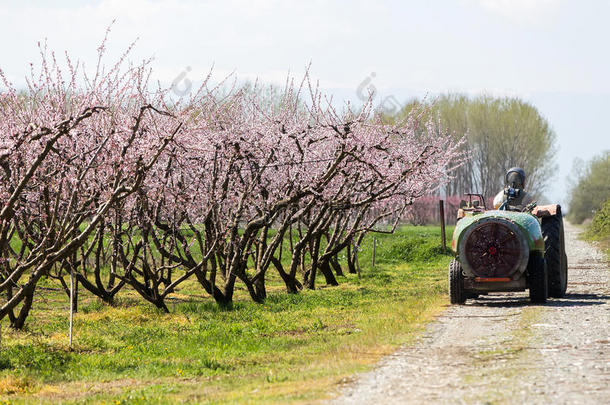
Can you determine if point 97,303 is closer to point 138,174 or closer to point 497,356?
point 138,174

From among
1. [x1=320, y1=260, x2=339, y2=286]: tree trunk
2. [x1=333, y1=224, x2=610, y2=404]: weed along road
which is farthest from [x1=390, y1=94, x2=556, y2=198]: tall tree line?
[x1=333, y1=224, x2=610, y2=404]: weed along road

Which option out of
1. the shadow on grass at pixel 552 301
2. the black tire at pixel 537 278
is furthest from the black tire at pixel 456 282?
the black tire at pixel 537 278

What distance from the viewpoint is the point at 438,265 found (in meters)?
28.0

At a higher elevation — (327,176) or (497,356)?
(327,176)

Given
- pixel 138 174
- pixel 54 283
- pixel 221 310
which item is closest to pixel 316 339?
pixel 138 174

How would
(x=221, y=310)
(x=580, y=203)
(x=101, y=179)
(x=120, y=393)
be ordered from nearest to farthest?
1. (x=120, y=393)
2. (x=101, y=179)
3. (x=221, y=310)
4. (x=580, y=203)

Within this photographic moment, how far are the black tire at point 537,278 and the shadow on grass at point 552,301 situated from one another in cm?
16

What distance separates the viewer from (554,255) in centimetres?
1560

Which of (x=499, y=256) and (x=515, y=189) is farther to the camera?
(x=515, y=189)

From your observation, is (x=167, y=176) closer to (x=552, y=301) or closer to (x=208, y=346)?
(x=208, y=346)

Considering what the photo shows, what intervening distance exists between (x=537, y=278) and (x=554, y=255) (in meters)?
1.35

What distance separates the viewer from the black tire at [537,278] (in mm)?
14398

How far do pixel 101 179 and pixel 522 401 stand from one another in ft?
31.2

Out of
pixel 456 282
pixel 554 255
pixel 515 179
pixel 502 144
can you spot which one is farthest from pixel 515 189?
pixel 502 144
